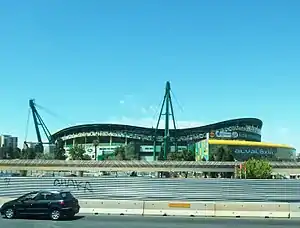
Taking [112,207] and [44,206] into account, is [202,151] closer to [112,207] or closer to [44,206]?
[112,207]

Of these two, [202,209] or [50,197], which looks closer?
[50,197]

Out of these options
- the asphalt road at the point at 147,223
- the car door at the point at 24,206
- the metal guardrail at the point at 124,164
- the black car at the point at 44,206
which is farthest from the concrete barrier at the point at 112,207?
the metal guardrail at the point at 124,164

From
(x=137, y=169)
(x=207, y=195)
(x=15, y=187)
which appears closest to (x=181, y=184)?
(x=207, y=195)

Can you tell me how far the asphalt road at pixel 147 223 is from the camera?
19.8 m

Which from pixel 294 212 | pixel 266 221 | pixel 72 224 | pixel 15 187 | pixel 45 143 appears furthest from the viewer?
pixel 45 143

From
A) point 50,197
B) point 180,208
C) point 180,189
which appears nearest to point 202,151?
point 180,189

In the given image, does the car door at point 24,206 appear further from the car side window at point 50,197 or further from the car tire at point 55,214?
the car tire at point 55,214

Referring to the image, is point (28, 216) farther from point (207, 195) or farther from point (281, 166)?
point (281, 166)

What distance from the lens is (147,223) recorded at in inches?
820

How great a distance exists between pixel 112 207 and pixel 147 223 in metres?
5.40

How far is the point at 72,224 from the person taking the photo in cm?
2056

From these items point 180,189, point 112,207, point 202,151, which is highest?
point 202,151

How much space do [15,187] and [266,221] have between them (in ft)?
72.2

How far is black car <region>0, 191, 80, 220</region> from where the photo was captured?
2300 centimetres
